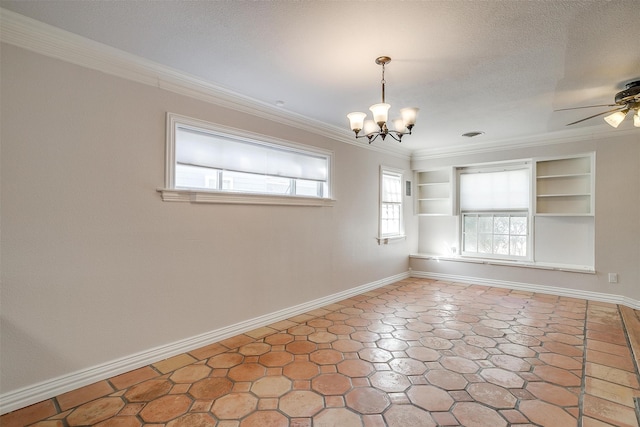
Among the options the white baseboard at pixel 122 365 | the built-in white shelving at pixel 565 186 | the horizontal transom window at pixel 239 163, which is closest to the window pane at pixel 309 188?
the horizontal transom window at pixel 239 163

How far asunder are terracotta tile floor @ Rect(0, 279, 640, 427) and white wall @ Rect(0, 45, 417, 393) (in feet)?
1.09

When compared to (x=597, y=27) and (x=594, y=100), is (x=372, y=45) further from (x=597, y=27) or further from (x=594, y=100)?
(x=594, y=100)

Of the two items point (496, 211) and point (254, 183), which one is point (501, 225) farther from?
point (254, 183)

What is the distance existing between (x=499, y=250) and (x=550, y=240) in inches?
30.3

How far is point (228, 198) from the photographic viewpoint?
124 inches

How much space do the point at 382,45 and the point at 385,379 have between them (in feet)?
8.35

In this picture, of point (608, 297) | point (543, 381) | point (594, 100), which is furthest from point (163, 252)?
point (608, 297)

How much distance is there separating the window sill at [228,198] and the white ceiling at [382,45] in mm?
1062

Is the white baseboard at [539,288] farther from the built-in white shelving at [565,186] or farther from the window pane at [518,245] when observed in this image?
the built-in white shelving at [565,186]

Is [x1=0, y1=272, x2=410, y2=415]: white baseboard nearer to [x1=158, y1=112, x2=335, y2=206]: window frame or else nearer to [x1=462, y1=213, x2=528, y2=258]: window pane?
[x1=158, y1=112, x2=335, y2=206]: window frame

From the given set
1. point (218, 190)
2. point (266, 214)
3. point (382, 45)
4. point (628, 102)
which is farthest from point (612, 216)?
point (218, 190)

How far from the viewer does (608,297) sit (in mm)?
4473

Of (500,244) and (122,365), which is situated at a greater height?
(500,244)

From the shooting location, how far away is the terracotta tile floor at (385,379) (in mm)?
1965
